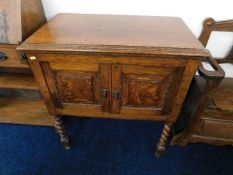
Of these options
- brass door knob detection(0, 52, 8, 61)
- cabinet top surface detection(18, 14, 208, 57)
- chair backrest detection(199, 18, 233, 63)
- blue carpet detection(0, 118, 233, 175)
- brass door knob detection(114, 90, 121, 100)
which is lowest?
blue carpet detection(0, 118, 233, 175)

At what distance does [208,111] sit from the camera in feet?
3.42

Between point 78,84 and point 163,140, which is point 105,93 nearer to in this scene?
point 78,84

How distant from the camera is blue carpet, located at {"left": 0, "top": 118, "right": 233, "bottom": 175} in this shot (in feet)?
3.89

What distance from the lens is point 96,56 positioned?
0.73 m

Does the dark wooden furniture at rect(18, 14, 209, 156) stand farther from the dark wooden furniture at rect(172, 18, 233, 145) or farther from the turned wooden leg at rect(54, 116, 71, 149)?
the dark wooden furniture at rect(172, 18, 233, 145)

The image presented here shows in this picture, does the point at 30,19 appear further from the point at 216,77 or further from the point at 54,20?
the point at 216,77

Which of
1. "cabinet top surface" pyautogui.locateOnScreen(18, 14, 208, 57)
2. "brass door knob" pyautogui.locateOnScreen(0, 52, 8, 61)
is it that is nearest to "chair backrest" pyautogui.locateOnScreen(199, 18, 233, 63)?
"cabinet top surface" pyautogui.locateOnScreen(18, 14, 208, 57)

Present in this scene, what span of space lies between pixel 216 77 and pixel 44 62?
2.48ft

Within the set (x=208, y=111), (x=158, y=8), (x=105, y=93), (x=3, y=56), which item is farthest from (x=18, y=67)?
(x=208, y=111)

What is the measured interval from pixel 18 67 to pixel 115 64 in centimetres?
61

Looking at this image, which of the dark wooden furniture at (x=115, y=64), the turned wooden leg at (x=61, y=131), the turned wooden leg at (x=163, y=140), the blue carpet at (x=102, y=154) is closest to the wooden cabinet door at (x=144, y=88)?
the dark wooden furniture at (x=115, y=64)

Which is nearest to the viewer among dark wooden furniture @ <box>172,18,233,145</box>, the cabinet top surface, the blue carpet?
the cabinet top surface

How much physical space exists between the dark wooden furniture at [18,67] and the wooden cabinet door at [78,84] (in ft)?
0.56

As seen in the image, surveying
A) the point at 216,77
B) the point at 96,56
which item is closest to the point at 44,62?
the point at 96,56
